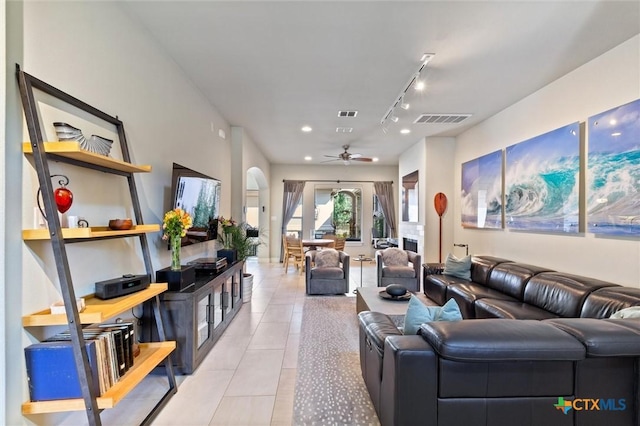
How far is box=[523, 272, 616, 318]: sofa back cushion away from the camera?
9.21 feet

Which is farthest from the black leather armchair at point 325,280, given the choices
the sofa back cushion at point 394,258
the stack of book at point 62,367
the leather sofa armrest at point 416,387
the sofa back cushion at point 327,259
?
the leather sofa armrest at point 416,387

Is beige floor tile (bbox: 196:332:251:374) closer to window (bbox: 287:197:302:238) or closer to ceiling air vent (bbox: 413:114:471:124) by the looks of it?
ceiling air vent (bbox: 413:114:471:124)

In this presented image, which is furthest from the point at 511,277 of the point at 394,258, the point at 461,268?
the point at 394,258

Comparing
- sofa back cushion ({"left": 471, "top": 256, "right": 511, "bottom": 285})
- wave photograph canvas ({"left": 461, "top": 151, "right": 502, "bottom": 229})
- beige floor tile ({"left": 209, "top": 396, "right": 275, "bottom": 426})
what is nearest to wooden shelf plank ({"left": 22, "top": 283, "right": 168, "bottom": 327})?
beige floor tile ({"left": 209, "top": 396, "right": 275, "bottom": 426})

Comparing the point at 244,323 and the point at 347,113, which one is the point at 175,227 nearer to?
the point at 244,323

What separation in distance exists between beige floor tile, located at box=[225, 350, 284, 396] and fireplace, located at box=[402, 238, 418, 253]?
193 inches

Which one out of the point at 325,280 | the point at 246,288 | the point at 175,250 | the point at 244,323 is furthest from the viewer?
the point at 325,280

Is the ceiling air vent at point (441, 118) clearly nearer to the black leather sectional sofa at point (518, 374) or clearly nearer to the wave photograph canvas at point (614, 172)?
the wave photograph canvas at point (614, 172)

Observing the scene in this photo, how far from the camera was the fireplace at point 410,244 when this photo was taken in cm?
728

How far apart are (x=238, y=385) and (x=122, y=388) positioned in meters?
0.98

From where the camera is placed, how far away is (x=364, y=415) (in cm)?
215

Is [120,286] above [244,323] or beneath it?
above

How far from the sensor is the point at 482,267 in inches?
173

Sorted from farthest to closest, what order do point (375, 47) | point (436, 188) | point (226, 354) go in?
point (436, 188) → point (226, 354) → point (375, 47)
